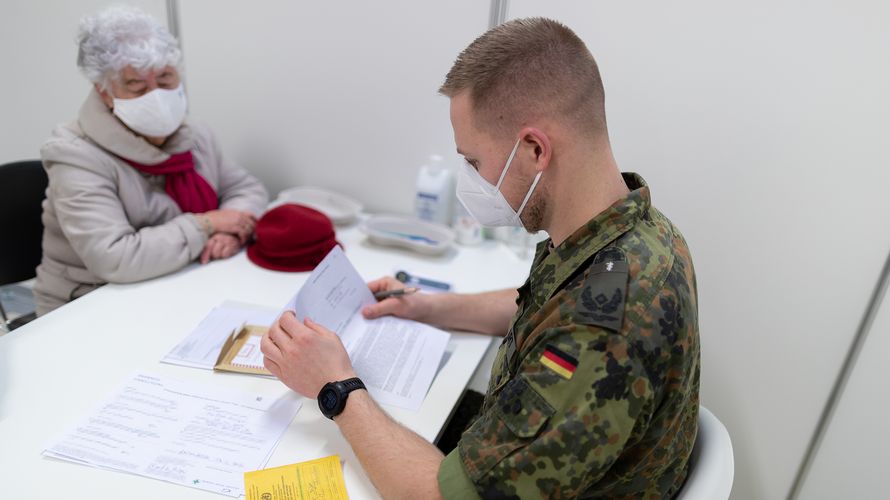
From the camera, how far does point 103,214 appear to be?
1437 millimetres

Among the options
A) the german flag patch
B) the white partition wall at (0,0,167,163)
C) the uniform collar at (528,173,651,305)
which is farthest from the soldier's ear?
the white partition wall at (0,0,167,163)

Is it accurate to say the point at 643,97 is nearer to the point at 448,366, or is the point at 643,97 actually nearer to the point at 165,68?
the point at 448,366

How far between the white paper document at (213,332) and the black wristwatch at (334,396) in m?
A: 0.24

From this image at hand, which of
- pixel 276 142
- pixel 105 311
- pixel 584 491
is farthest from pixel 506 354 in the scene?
pixel 276 142

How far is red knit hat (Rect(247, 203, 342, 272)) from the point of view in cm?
159

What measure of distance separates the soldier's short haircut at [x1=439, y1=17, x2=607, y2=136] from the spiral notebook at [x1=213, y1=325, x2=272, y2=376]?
0.66m

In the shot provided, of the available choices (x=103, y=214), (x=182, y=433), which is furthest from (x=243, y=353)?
(x=103, y=214)

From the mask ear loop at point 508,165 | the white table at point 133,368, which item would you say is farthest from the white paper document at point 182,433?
the mask ear loop at point 508,165

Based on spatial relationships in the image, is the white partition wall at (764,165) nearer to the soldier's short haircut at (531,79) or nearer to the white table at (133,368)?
the white table at (133,368)

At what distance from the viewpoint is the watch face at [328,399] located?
976 mm

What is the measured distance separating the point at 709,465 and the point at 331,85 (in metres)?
1.55

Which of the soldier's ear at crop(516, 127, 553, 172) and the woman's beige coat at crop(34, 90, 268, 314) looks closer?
the soldier's ear at crop(516, 127, 553, 172)

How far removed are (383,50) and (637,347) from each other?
1.35 metres

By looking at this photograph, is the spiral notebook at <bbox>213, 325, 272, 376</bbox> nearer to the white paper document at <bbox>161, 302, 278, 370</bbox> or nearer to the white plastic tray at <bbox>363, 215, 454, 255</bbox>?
the white paper document at <bbox>161, 302, 278, 370</bbox>
